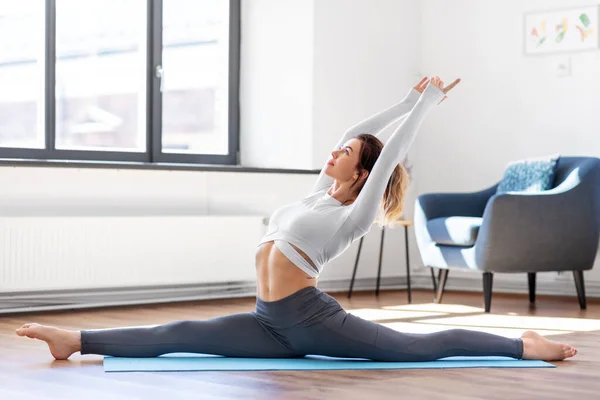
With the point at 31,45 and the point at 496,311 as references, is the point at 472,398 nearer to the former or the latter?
the point at 496,311

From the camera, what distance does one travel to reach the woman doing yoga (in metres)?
3.10

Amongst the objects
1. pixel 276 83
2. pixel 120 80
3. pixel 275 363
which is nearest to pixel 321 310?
pixel 275 363

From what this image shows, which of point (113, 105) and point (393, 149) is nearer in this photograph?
point (393, 149)

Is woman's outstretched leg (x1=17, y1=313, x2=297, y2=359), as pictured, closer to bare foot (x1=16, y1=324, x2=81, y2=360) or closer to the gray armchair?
bare foot (x1=16, y1=324, x2=81, y2=360)

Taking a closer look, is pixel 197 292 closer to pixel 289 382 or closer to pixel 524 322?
pixel 524 322

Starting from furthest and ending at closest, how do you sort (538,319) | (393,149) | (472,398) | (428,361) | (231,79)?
(231,79) → (538,319) → (428,361) → (393,149) → (472,398)

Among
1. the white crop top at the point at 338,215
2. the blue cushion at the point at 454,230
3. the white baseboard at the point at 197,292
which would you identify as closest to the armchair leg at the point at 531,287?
the white baseboard at the point at 197,292

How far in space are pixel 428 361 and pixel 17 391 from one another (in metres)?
1.28

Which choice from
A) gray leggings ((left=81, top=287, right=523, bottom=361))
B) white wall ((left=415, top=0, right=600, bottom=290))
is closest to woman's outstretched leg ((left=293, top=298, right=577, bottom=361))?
gray leggings ((left=81, top=287, right=523, bottom=361))

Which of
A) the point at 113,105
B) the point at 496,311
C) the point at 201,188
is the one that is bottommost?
the point at 496,311

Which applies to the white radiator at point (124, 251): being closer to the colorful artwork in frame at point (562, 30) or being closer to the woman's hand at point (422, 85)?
the colorful artwork in frame at point (562, 30)

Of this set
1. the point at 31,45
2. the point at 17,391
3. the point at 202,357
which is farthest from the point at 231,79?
the point at 17,391

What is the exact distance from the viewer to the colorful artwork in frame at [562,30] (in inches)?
238

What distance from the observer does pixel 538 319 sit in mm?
4859
